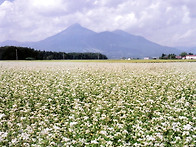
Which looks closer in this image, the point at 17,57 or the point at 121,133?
the point at 121,133

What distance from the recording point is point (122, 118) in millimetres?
6512

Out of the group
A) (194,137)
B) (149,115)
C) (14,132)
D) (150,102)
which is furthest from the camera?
(150,102)

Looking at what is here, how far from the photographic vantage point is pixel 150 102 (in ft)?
26.9

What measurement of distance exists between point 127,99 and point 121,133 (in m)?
3.81

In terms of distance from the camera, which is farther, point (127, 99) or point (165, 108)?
point (127, 99)

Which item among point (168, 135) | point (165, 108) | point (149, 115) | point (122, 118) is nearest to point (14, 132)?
point (122, 118)

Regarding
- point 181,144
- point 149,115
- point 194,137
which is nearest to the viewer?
point 181,144

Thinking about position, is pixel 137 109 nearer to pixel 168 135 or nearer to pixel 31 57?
pixel 168 135

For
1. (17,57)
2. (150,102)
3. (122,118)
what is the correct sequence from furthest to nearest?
(17,57), (150,102), (122,118)

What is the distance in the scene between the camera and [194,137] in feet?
16.0

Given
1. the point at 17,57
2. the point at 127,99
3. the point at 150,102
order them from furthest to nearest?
the point at 17,57 → the point at 127,99 → the point at 150,102

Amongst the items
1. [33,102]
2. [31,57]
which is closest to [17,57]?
[31,57]

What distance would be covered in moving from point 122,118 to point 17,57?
96.6 metres

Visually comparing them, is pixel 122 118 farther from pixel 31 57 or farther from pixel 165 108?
pixel 31 57
